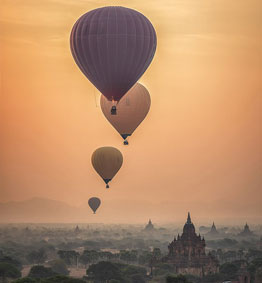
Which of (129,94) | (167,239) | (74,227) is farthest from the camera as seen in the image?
(74,227)

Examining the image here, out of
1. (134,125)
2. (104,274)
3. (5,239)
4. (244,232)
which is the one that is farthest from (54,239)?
(134,125)

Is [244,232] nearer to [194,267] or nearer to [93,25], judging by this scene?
[194,267]

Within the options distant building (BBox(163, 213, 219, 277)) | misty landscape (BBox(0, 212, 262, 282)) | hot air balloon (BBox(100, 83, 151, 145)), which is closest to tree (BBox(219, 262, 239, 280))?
A: misty landscape (BBox(0, 212, 262, 282))

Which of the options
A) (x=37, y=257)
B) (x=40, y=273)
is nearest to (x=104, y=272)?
(x=40, y=273)

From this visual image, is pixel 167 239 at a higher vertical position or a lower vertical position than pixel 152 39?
higher

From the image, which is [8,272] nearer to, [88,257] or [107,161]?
[88,257]

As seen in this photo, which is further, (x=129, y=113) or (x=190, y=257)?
(x=190, y=257)
